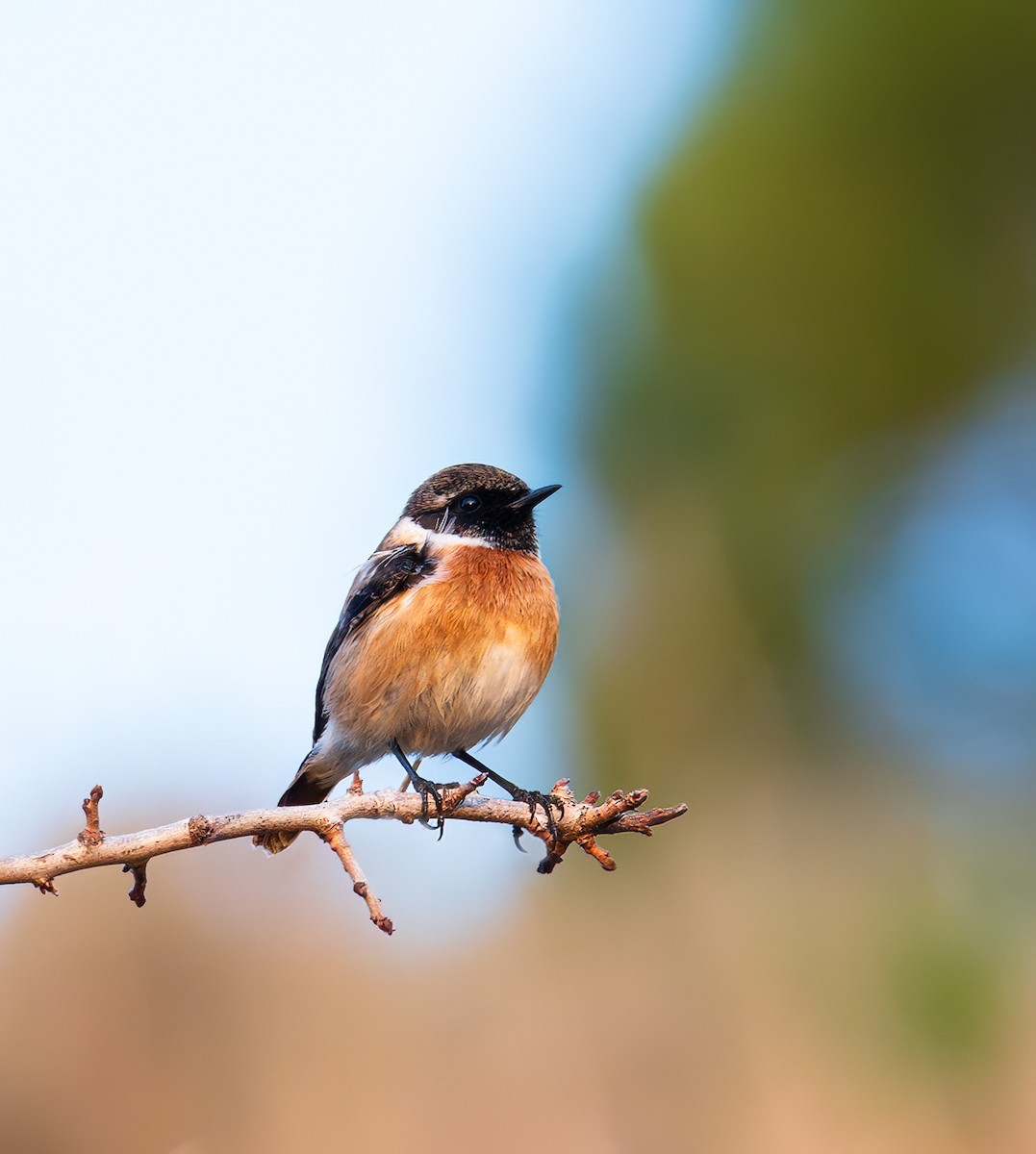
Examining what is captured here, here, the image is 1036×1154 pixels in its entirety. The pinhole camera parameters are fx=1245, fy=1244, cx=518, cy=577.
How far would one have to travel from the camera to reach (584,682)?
1733 centimetres

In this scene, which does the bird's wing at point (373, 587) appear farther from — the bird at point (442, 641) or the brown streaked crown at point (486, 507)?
the brown streaked crown at point (486, 507)

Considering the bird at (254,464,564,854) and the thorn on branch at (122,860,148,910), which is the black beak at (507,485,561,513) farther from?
the thorn on branch at (122,860,148,910)

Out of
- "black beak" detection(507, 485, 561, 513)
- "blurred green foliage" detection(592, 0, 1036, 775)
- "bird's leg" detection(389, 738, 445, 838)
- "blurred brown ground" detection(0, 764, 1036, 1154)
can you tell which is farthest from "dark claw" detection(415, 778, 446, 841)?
"blurred green foliage" detection(592, 0, 1036, 775)

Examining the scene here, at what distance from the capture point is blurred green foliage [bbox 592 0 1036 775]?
2086 centimetres

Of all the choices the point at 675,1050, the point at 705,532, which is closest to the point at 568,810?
the point at 675,1050

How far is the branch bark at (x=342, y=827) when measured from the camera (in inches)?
130

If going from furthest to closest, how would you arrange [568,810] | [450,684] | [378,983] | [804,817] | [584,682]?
[584,682]
[804,817]
[378,983]
[450,684]
[568,810]

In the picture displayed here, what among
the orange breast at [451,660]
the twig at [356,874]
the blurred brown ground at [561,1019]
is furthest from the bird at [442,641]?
the blurred brown ground at [561,1019]

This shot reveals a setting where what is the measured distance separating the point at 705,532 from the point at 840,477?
313 centimetres

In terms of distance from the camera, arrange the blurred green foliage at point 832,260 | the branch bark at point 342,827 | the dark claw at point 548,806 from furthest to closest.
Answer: the blurred green foliage at point 832,260 < the dark claw at point 548,806 < the branch bark at point 342,827

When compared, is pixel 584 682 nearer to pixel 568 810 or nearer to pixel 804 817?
pixel 804 817

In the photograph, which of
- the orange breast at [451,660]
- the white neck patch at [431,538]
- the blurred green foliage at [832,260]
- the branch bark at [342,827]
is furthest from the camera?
the blurred green foliage at [832,260]

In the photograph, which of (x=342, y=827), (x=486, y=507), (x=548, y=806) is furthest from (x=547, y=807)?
(x=486, y=507)

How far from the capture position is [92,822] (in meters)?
3.36
